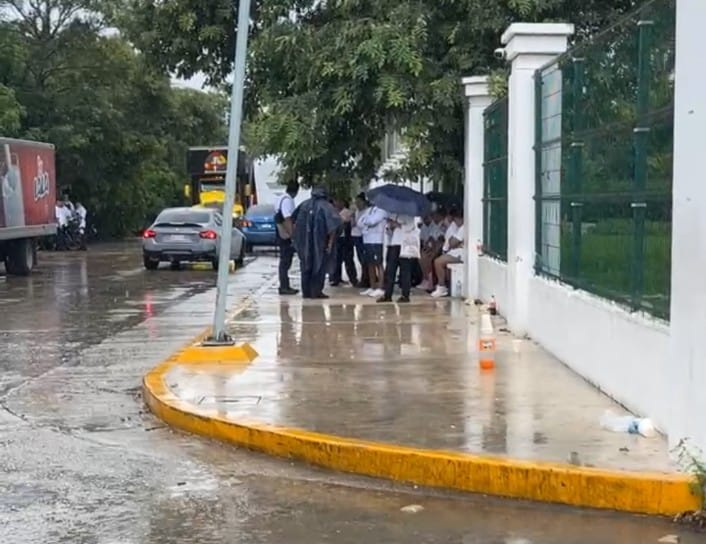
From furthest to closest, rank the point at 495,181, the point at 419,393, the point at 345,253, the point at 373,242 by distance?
the point at 345,253 < the point at 373,242 < the point at 495,181 < the point at 419,393

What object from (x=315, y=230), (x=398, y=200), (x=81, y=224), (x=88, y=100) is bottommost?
(x=81, y=224)

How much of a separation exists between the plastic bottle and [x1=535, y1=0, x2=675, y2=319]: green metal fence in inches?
27.6

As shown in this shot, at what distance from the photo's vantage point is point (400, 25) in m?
17.4

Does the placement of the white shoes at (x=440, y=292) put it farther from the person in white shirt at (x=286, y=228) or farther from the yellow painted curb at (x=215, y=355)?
the yellow painted curb at (x=215, y=355)

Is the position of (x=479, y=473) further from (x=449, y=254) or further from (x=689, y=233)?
(x=449, y=254)

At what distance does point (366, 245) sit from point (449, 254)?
4.96 feet

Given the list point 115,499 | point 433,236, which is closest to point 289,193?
point 433,236

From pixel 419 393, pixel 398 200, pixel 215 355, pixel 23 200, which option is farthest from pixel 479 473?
pixel 23 200

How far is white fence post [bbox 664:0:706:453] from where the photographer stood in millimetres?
6547

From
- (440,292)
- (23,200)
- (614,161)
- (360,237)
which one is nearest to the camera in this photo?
(614,161)

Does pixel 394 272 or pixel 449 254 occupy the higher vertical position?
pixel 449 254

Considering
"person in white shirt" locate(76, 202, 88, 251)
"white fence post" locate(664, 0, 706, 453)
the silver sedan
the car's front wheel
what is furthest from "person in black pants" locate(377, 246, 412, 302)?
"person in white shirt" locate(76, 202, 88, 251)

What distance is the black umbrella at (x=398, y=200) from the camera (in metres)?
16.7

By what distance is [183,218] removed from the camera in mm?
27812
